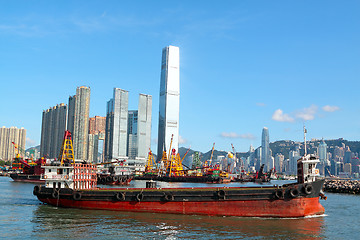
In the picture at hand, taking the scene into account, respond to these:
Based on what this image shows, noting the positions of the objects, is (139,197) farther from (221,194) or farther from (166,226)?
(221,194)

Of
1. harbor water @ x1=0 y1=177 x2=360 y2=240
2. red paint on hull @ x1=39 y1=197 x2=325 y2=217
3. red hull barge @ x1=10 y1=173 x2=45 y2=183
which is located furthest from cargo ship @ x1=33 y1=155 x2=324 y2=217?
red hull barge @ x1=10 y1=173 x2=45 y2=183

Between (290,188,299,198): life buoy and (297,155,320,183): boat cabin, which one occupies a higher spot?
(297,155,320,183): boat cabin

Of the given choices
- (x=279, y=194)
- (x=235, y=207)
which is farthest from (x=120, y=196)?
(x=279, y=194)

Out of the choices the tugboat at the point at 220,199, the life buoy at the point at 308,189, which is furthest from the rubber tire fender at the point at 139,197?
the life buoy at the point at 308,189

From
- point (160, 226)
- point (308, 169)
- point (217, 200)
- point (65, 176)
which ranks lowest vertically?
point (160, 226)

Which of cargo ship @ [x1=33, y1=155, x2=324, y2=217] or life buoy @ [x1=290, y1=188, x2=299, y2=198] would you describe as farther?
cargo ship @ [x1=33, y1=155, x2=324, y2=217]

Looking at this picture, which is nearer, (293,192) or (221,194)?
(293,192)

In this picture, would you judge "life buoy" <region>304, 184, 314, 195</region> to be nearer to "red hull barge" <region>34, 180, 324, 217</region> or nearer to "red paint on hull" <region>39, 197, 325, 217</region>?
"red hull barge" <region>34, 180, 324, 217</region>

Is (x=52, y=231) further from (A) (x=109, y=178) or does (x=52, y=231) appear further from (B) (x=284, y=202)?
(A) (x=109, y=178)

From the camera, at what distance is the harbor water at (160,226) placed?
25922 mm

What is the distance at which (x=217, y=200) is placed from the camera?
108 feet

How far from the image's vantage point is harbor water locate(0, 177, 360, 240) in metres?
25.9

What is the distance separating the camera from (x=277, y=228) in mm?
28047

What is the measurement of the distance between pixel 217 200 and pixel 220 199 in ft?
1.11
